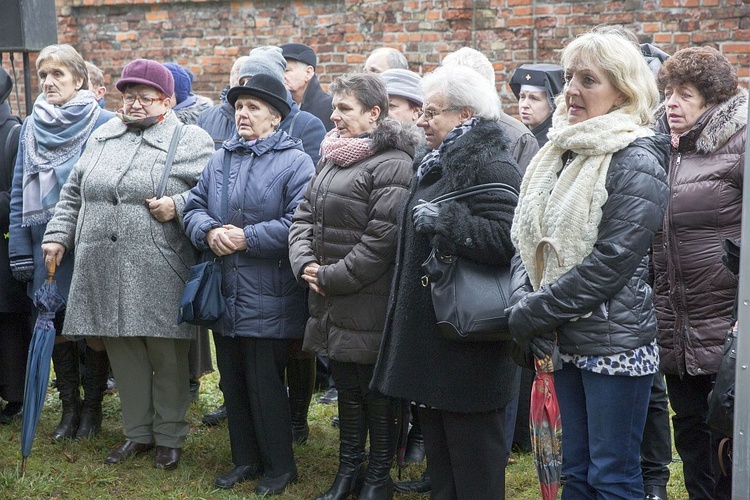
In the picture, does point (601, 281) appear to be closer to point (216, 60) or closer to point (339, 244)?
point (339, 244)

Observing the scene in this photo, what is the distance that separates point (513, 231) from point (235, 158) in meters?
1.67

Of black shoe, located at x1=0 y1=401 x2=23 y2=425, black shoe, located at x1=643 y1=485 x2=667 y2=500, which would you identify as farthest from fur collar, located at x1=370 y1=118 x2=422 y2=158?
black shoe, located at x1=0 y1=401 x2=23 y2=425

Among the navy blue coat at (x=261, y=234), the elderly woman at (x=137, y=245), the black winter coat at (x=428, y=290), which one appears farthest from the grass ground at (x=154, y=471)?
the black winter coat at (x=428, y=290)

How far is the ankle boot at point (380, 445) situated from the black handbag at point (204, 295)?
0.81 m

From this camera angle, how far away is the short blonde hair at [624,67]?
3189 millimetres

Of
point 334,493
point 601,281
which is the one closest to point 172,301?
point 334,493

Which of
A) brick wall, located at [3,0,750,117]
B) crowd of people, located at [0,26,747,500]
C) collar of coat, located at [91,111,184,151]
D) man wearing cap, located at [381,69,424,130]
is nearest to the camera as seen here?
crowd of people, located at [0,26,747,500]

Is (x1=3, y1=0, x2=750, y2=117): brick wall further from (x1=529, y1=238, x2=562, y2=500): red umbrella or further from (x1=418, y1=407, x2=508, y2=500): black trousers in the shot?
(x1=529, y1=238, x2=562, y2=500): red umbrella

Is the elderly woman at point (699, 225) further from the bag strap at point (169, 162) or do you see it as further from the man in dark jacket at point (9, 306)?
the man in dark jacket at point (9, 306)

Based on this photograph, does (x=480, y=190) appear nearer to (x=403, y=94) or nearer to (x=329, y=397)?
(x=403, y=94)

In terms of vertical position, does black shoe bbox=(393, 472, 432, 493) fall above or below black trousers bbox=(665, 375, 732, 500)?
below

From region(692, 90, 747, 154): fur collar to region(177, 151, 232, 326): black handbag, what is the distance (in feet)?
6.88

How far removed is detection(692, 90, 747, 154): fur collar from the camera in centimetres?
375

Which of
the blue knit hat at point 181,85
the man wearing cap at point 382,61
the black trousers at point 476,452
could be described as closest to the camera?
the black trousers at point 476,452
